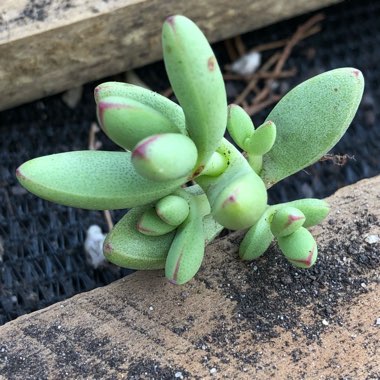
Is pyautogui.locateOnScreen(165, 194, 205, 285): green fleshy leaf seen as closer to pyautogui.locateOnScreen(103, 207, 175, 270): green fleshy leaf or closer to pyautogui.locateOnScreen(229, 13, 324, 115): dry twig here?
pyautogui.locateOnScreen(103, 207, 175, 270): green fleshy leaf

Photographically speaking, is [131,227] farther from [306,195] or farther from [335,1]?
[335,1]

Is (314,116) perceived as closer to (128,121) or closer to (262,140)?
(262,140)

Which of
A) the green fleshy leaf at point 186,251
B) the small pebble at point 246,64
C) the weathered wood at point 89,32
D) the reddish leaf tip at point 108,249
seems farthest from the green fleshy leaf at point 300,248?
the small pebble at point 246,64

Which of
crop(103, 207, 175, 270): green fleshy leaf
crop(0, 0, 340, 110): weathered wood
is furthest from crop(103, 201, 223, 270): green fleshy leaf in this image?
crop(0, 0, 340, 110): weathered wood

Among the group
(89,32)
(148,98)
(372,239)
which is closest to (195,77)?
(148,98)

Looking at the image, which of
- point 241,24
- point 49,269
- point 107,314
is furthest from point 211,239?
point 241,24

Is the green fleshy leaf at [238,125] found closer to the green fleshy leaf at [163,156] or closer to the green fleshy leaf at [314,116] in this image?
the green fleshy leaf at [314,116]
